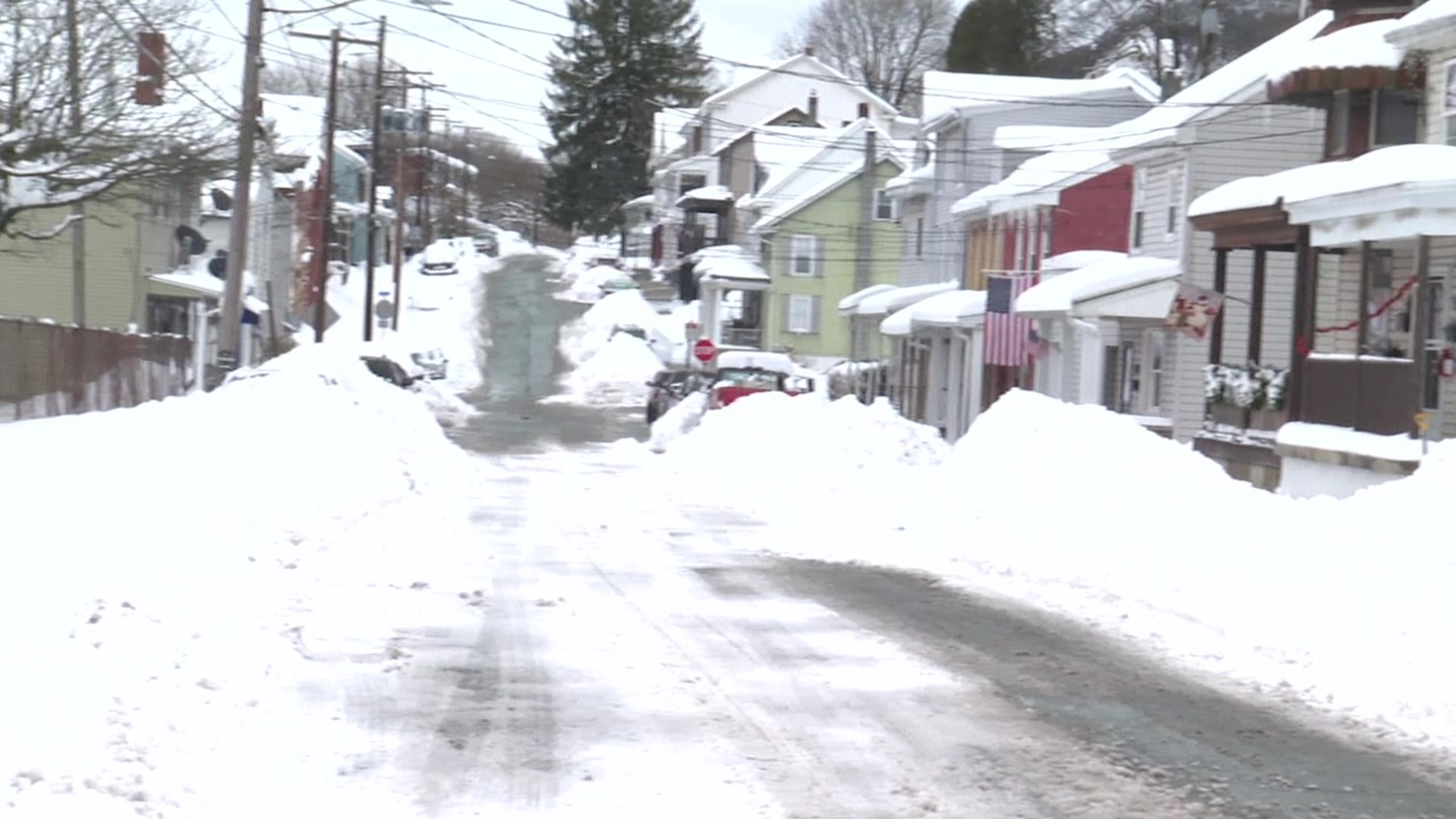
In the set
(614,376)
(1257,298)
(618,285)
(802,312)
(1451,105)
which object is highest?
(1451,105)

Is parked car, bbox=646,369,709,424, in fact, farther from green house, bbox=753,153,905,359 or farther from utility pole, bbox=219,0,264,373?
utility pole, bbox=219,0,264,373

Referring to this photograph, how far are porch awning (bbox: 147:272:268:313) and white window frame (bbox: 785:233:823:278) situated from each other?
26.5 m

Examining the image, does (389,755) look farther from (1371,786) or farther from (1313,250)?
(1313,250)

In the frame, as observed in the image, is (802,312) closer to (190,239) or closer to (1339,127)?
(190,239)

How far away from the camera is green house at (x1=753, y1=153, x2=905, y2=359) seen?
77.2 metres

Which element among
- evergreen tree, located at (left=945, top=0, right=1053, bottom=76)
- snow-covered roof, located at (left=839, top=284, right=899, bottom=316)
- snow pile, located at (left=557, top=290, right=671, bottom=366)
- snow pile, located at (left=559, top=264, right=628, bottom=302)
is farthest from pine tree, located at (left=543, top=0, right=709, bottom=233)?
snow-covered roof, located at (left=839, top=284, right=899, bottom=316)

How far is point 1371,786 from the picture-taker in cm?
888

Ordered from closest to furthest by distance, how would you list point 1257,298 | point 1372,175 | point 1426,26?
1. point 1372,175
2. point 1426,26
3. point 1257,298

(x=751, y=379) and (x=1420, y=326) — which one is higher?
(x=1420, y=326)

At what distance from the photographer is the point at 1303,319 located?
91.7ft

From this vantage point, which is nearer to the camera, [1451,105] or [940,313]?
[1451,105]

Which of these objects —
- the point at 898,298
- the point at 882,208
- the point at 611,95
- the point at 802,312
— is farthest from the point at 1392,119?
the point at 611,95

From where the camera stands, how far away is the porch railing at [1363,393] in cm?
A: 2270

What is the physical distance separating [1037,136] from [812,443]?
2571 centimetres
